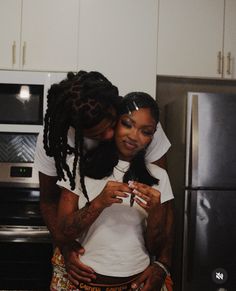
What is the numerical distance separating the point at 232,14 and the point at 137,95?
4.68 ft

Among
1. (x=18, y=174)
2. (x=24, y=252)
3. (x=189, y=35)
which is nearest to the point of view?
(x=24, y=252)

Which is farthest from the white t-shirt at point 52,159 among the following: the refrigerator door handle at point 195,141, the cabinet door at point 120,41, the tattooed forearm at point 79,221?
the cabinet door at point 120,41

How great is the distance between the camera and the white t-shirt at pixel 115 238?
0.87m

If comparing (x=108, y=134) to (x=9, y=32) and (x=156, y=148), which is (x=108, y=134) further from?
(x=9, y=32)

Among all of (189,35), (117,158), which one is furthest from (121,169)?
(189,35)

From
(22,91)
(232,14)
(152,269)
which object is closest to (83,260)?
(152,269)

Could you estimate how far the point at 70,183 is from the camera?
0.89m

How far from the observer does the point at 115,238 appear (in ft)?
2.87

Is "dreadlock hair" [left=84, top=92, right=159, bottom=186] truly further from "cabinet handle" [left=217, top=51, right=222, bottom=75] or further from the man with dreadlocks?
"cabinet handle" [left=217, top=51, right=222, bottom=75]

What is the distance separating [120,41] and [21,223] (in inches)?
42.3

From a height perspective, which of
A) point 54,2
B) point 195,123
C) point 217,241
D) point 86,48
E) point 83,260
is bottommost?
point 217,241

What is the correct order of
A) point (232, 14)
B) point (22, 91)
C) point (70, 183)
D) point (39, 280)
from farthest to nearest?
1. point (232, 14)
2. point (22, 91)
3. point (39, 280)
4. point (70, 183)

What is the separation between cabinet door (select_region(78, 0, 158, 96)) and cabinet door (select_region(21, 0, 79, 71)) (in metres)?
0.05

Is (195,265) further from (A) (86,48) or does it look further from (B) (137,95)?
(A) (86,48)
